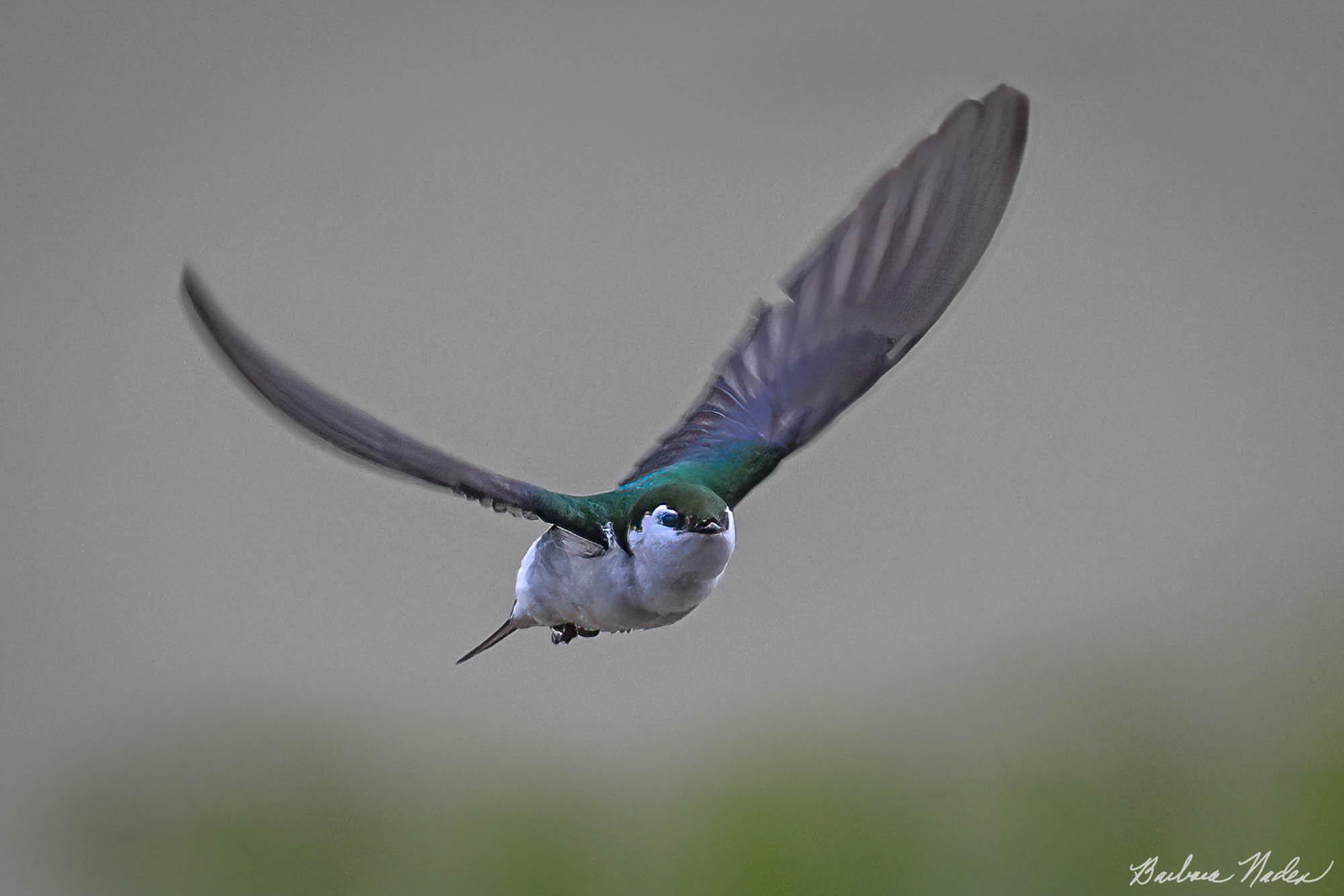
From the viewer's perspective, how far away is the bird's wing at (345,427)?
0.38 meters

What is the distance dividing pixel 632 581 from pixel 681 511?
36 mm

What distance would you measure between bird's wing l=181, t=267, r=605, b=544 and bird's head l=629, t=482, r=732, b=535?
46mm

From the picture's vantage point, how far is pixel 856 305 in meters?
0.63

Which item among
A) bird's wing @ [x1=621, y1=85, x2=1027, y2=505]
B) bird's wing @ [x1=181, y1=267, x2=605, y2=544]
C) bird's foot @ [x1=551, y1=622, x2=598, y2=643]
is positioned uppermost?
bird's wing @ [x1=621, y1=85, x2=1027, y2=505]

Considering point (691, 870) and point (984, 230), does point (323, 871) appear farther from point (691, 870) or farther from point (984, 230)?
point (984, 230)

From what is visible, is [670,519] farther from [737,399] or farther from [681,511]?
[737,399]

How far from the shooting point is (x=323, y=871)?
119 cm
